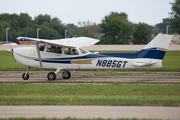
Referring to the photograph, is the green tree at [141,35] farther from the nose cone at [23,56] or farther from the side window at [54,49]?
the nose cone at [23,56]

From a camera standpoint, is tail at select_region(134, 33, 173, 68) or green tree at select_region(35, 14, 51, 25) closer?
tail at select_region(134, 33, 173, 68)

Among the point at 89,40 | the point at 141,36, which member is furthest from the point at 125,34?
the point at 89,40

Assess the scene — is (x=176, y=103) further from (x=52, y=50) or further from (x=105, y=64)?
(x=52, y=50)

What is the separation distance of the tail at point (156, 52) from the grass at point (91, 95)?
10.4 feet

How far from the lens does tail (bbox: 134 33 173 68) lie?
15469mm

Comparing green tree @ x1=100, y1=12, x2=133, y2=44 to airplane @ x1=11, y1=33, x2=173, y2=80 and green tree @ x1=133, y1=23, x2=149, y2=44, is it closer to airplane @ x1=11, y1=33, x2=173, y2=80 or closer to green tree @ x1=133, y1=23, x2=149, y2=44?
green tree @ x1=133, y1=23, x2=149, y2=44

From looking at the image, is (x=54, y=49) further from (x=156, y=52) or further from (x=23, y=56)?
(x=156, y=52)

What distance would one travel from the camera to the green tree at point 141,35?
83.8 metres

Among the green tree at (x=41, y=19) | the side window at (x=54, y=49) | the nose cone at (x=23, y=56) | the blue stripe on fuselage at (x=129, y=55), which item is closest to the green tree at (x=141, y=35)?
the green tree at (x=41, y=19)

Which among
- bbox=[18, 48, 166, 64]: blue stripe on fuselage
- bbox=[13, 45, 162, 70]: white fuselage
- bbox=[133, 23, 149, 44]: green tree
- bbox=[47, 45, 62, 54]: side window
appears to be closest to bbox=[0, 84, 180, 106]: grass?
bbox=[18, 48, 166, 64]: blue stripe on fuselage

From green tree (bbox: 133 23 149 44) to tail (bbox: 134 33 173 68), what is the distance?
229 feet

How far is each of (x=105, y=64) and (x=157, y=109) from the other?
8.14 m

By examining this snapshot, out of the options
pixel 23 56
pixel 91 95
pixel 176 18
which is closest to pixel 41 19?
pixel 176 18

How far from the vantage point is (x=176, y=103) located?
29.0ft
